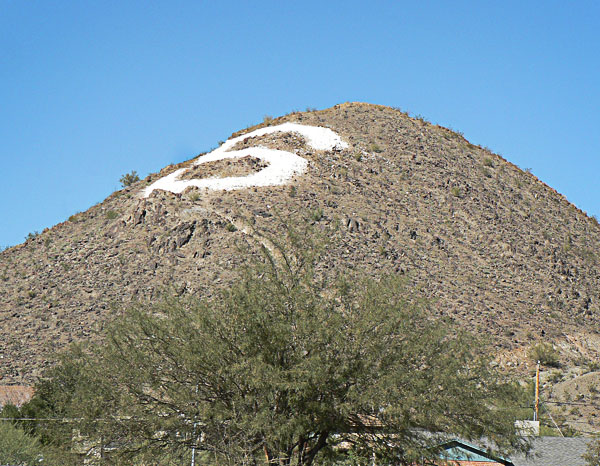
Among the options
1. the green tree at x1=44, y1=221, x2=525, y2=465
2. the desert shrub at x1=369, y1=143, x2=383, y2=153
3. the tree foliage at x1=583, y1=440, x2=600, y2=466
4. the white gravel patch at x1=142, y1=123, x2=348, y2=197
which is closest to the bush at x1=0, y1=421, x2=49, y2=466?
the green tree at x1=44, y1=221, x2=525, y2=465

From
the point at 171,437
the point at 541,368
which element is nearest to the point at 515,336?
the point at 541,368

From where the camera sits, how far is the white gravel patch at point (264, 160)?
203 ft

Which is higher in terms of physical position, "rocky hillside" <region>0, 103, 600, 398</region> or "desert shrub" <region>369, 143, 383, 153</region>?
"desert shrub" <region>369, 143, 383, 153</region>

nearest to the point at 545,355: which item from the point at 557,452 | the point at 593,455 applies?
the point at 557,452

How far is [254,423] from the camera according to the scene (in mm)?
17844

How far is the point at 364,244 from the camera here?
54594 mm

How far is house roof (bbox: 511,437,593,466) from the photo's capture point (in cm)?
2791

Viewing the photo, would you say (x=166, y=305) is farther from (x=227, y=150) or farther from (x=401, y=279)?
(x=227, y=150)

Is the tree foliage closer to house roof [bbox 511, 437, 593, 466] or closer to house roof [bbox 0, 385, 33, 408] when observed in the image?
house roof [bbox 511, 437, 593, 466]

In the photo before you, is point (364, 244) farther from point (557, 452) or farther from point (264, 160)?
A: point (557, 452)

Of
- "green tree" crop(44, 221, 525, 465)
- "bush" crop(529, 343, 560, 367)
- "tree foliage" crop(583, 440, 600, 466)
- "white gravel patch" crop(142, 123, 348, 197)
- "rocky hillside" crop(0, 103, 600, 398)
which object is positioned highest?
"white gravel patch" crop(142, 123, 348, 197)

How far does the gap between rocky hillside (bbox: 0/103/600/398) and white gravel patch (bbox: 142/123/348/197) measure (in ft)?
3.22

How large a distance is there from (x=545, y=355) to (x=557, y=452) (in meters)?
19.0

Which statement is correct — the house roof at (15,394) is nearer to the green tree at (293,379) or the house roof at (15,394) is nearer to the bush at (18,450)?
the bush at (18,450)
